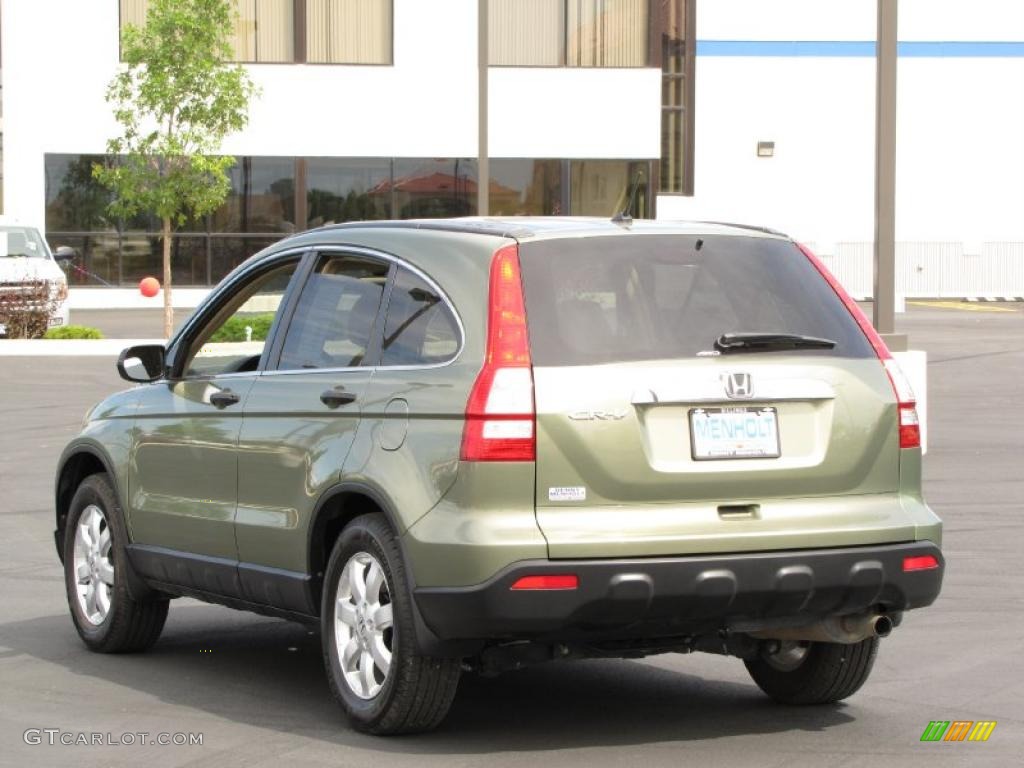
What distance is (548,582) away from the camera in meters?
6.22

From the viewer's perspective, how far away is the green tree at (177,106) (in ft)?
107

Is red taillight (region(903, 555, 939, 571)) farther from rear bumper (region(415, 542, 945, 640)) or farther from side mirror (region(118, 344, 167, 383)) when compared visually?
side mirror (region(118, 344, 167, 383))

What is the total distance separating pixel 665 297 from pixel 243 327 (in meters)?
3.39

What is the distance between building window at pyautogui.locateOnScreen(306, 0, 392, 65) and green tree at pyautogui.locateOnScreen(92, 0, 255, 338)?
14046 mm

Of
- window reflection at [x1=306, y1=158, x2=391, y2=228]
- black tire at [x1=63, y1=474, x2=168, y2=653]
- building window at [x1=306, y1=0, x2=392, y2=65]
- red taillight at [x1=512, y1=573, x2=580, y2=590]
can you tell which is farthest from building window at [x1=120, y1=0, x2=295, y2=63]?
red taillight at [x1=512, y1=573, x2=580, y2=590]

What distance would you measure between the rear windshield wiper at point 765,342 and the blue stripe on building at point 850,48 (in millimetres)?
47815

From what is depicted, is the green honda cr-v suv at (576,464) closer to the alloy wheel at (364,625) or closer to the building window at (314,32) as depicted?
the alloy wheel at (364,625)

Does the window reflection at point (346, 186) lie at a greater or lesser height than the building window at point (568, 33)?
lesser

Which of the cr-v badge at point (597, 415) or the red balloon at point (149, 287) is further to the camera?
the red balloon at point (149, 287)

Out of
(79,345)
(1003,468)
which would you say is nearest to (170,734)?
(1003,468)

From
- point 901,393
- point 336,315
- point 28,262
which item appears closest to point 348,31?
point 28,262

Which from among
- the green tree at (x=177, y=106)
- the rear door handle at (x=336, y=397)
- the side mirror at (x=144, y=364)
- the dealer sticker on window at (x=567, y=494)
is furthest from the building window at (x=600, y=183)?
the dealer sticker on window at (x=567, y=494)

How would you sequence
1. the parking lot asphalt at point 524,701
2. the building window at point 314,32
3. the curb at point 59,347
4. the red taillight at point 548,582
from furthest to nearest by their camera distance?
the building window at point 314,32, the curb at point 59,347, the parking lot asphalt at point 524,701, the red taillight at point 548,582

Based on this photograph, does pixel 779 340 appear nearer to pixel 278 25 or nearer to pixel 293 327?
pixel 293 327
